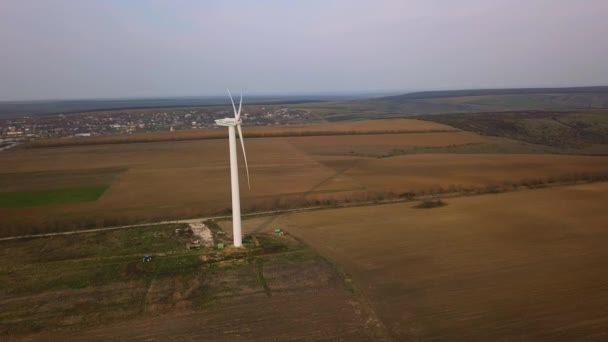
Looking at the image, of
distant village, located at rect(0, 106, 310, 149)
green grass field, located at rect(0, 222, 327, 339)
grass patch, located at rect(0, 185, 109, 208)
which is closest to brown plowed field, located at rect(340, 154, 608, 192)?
green grass field, located at rect(0, 222, 327, 339)

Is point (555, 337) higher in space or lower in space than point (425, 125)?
lower

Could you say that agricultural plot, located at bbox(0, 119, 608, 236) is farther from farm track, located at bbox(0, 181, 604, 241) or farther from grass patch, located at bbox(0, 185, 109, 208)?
farm track, located at bbox(0, 181, 604, 241)

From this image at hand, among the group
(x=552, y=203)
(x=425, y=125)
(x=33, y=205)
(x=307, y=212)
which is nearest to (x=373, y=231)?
(x=307, y=212)

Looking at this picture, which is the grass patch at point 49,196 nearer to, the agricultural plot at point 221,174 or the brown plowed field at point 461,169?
the agricultural plot at point 221,174

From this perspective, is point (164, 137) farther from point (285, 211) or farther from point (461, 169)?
point (461, 169)

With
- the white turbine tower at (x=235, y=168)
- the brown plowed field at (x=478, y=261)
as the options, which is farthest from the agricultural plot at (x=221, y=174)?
the white turbine tower at (x=235, y=168)

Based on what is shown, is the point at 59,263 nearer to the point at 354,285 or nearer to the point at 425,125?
the point at 354,285
